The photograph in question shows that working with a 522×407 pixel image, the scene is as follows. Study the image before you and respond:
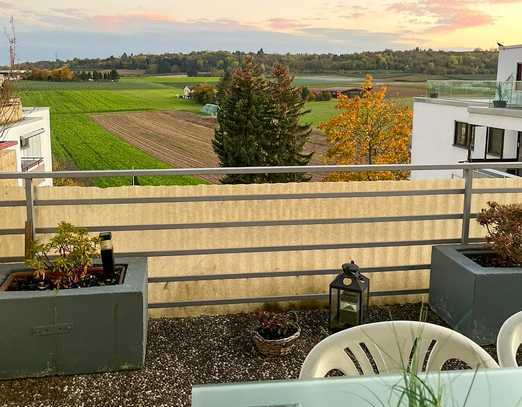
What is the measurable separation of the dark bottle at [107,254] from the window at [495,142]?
19599mm

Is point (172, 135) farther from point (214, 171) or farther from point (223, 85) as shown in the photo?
point (214, 171)

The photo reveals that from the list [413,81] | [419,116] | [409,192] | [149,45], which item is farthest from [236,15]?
[409,192]

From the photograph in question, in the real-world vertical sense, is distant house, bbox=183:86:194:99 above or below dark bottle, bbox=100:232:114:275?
above

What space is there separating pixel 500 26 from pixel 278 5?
1903 centimetres

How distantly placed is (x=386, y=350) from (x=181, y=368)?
5.66 ft

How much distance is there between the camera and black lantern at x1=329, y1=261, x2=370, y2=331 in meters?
3.92

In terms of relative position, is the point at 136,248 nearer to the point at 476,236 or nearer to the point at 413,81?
the point at 476,236

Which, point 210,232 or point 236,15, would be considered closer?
point 210,232

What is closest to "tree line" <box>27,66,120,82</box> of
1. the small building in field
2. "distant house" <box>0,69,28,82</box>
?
the small building in field

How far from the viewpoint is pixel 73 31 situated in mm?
49281

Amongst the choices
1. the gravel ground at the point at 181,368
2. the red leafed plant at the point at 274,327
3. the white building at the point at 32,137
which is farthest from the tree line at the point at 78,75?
the red leafed plant at the point at 274,327

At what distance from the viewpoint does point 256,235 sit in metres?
4.28

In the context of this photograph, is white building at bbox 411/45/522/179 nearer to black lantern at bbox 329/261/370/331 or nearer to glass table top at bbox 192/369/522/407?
black lantern at bbox 329/261/370/331

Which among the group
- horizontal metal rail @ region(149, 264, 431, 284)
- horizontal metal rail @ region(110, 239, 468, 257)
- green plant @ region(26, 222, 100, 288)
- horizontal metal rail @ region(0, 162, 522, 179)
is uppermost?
horizontal metal rail @ region(0, 162, 522, 179)
